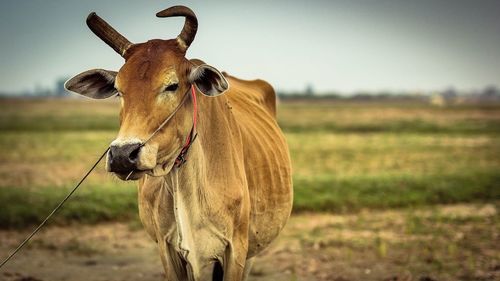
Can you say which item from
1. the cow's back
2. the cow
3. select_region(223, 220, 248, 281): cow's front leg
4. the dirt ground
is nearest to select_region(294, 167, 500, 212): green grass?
the dirt ground

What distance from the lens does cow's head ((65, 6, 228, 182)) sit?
11.9 ft

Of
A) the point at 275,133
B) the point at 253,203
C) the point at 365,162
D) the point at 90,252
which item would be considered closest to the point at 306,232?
the point at 90,252

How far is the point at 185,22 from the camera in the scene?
13.4ft

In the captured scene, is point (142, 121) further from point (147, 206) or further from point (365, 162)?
point (365, 162)

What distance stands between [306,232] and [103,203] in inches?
151

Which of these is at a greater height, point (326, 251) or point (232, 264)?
point (232, 264)

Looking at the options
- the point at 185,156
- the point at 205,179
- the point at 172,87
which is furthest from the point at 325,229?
the point at 172,87

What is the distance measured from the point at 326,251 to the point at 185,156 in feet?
18.1

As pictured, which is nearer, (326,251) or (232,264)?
(232,264)

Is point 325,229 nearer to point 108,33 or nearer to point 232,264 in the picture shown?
point 232,264

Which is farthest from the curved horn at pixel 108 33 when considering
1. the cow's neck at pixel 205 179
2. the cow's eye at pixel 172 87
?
the cow's neck at pixel 205 179

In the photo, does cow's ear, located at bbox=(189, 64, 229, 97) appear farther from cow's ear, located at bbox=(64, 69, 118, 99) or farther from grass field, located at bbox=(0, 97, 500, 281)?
grass field, located at bbox=(0, 97, 500, 281)

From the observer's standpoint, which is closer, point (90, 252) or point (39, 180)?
point (90, 252)

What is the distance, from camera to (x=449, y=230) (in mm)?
10469
